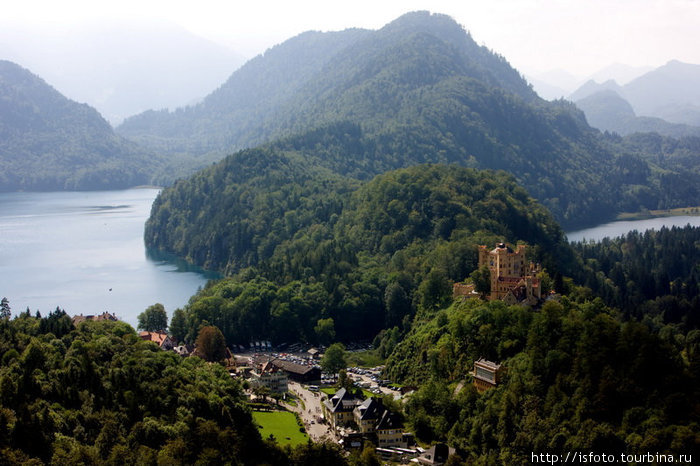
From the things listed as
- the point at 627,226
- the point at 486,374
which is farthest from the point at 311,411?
the point at 627,226

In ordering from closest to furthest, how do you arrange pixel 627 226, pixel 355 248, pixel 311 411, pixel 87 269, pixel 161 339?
pixel 311 411 → pixel 161 339 → pixel 355 248 → pixel 87 269 → pixel 627 226

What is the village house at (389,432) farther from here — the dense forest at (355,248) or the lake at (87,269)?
the lake at (87,269)

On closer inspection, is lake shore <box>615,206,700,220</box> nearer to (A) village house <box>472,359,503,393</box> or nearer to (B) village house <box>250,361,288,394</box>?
(B) village house <box>250,361,288,394</box>

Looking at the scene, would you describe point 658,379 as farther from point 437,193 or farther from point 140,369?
point 437,193

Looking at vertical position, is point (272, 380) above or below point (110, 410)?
below

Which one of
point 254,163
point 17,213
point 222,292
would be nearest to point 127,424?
point 222,292

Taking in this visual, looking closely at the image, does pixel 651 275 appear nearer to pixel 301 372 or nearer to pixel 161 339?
pixel 301 372
